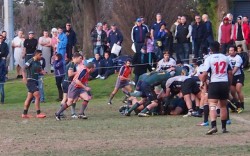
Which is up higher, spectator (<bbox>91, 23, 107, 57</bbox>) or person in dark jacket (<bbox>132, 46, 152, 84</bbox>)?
spectator (<bbox>91, 23, 107, 57</bbox>)

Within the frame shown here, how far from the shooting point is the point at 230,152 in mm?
15086

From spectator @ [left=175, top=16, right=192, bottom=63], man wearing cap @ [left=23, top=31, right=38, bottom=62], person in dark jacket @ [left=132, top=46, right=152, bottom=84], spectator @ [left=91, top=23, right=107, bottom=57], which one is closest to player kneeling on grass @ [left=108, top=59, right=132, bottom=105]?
person in dark jacket @ [left=132, top=46, right=152, bottom=84]

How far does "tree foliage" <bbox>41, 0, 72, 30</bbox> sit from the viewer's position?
208 ft

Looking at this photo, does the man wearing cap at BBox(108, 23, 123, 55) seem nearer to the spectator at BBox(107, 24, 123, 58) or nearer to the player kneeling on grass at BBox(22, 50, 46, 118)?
the spectator at BBox(107, 24, 123, 58)

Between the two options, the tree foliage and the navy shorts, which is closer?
the navy shorts

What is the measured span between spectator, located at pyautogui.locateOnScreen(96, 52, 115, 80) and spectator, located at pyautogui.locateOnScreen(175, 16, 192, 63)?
297 centimetres

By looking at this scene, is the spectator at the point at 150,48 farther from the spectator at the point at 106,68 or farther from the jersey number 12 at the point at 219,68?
the jersey number 12 at the point at 219,68

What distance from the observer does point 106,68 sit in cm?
3375

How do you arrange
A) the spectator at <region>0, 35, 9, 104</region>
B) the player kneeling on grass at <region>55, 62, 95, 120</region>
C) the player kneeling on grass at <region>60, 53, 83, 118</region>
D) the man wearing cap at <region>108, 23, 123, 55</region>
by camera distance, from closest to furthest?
the player kneeling on grass at <region>55, 62, 95, 120</region>, the player kneeling on grass at <region>60, 53, 83, 118</region>, the spectator at <region>0, 35, 9, 104</region>, the man wearing cap at <region>108, 23, 123, 55</region>

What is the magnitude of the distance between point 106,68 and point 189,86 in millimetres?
11523

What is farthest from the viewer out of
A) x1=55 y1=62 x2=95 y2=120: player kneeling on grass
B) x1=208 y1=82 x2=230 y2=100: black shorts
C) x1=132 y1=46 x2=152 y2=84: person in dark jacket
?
x1=132 y1=46 x2=152 y2=84: person in dark jacket

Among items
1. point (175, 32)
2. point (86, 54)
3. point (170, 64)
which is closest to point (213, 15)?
point (86, 54)

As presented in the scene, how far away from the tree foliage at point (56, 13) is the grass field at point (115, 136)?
3834 cm

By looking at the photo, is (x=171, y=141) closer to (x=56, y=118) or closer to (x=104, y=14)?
(x=56, y=118)
